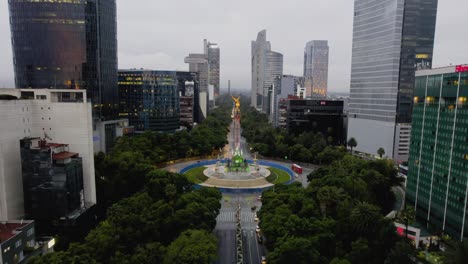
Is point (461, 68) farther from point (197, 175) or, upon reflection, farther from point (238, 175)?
point (197, 175)

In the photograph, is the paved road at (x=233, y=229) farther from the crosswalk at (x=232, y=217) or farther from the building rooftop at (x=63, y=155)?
the building rooftop at (x=63, y=155)

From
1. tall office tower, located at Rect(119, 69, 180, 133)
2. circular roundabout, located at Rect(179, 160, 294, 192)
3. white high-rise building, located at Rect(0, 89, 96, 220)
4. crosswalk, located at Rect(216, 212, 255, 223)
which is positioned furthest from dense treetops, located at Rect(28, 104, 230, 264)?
tall office tower, located at Rect(119, 69, 180, 133)

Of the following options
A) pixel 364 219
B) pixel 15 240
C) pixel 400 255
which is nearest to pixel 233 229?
pixel 364 219

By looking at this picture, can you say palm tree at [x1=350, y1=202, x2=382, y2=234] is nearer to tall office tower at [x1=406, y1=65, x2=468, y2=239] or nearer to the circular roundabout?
tall office tower at [x1=406, y1=65, x2=468, y2=239]

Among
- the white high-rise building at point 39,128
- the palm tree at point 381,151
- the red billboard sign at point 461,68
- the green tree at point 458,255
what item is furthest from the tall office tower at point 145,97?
the green tree at point 458,255

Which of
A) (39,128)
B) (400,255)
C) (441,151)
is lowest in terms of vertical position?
(400,255)

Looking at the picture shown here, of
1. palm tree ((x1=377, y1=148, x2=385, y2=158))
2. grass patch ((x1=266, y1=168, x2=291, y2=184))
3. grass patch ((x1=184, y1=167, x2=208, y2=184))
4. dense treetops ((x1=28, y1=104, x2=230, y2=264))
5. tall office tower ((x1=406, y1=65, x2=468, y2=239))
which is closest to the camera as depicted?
dense treetops ((x1=28, y1=104, x2=230, y2=264))

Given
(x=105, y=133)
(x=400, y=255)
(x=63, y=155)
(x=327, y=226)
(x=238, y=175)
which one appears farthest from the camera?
(x=105, y=133)
